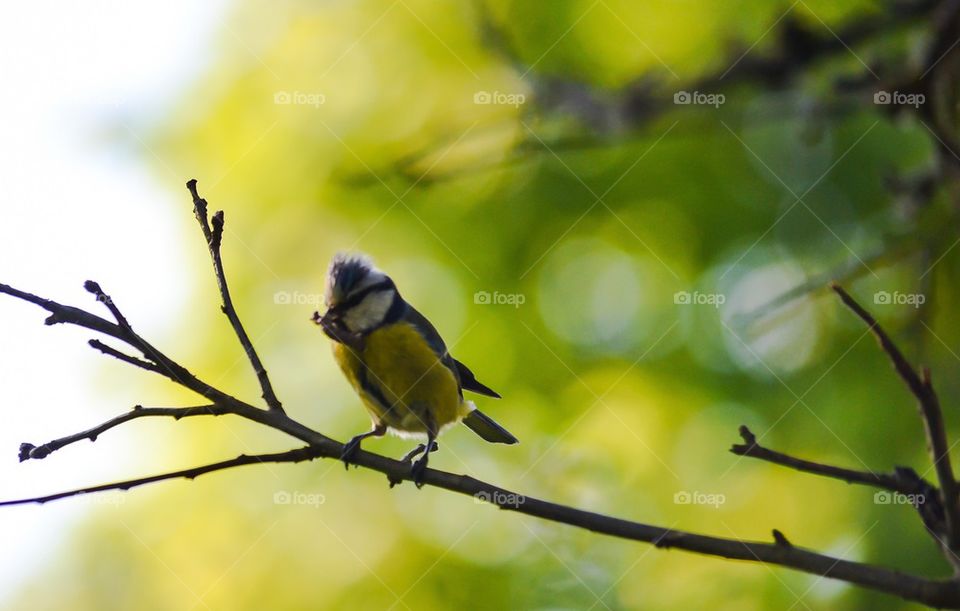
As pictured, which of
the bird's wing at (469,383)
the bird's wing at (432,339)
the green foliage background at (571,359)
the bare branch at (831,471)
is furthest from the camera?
the green foliage background at (571,359)

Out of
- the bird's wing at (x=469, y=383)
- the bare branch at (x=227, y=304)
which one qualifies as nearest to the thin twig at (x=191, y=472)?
the bare branch at (x=227, y=304)

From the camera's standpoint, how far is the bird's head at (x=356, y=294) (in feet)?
13.6

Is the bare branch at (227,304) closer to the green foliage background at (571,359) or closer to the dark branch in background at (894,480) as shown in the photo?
the dark branch in background at (894,480)

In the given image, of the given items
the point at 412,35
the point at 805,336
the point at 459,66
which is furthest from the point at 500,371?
the point at 412,35

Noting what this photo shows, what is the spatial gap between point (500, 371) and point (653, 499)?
1.30 metres

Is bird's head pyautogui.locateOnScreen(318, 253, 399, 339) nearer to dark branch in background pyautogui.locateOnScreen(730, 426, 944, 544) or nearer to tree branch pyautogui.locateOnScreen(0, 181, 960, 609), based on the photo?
tree branch pyautogui.locateOnScreen(0, 181, 960, 609)

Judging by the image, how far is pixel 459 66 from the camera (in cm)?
658

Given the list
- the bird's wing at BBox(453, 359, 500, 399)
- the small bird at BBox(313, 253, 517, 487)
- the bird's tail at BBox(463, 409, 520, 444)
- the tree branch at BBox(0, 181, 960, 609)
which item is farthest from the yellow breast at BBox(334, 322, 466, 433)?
the tree branch at BBox(0, 181, 960, 609)

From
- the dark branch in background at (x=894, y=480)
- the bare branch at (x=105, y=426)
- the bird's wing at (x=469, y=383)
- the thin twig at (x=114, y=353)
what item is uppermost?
the thin twig at (x=114, y=353)

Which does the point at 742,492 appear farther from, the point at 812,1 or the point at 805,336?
the point at 812,1

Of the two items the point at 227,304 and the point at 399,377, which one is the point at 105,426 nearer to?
the point at 227,304

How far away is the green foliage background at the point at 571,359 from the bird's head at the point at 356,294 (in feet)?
3.83

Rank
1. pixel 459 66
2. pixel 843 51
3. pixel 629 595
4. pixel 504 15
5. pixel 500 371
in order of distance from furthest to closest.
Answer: pixel 459 66
pixel 504 15
pixel 500 371
pixel 629 595
pixel 843 51

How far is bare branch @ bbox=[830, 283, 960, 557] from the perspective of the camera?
6.64ft
